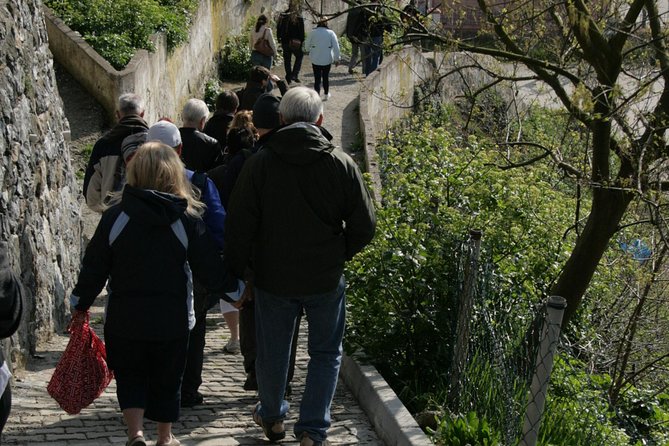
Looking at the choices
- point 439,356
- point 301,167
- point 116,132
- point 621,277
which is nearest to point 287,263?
point 301,167

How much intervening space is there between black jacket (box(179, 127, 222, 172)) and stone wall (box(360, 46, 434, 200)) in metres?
6.79

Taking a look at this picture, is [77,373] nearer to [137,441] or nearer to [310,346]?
[137,441]

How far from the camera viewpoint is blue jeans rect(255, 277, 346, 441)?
540 cm

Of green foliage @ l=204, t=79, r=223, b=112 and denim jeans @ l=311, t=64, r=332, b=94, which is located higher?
denim jeans @ l=311, t=64, r=332, b=94

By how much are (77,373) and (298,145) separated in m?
1.56

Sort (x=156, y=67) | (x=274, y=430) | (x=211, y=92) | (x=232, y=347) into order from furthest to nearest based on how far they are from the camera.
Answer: (x=211, y=92), (x=156, y=67), (x=232, y=347), (x=274, y=430)

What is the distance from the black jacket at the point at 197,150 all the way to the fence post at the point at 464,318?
2325mm

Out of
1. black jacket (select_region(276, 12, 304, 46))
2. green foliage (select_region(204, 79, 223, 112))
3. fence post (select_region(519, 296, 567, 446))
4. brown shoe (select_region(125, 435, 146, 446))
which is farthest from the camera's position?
green foliage (select_region(204, 79, 223, 112))

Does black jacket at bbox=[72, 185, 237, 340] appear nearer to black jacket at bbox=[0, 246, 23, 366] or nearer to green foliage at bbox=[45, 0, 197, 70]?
black jacket at bbox=[0, 246, 23, 366]

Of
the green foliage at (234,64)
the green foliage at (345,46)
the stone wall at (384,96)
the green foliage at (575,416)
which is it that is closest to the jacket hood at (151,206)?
the green foliage at (575,416)

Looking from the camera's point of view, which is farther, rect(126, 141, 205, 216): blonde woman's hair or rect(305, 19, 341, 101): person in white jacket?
rect(305, 19, 341, 101): person in white jacket

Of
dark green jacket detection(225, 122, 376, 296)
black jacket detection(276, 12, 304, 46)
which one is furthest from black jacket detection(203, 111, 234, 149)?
black jacket detection(276, 12, 304, 46)

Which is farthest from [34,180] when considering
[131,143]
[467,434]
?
[467,434]

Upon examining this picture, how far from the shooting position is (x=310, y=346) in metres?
5.48
